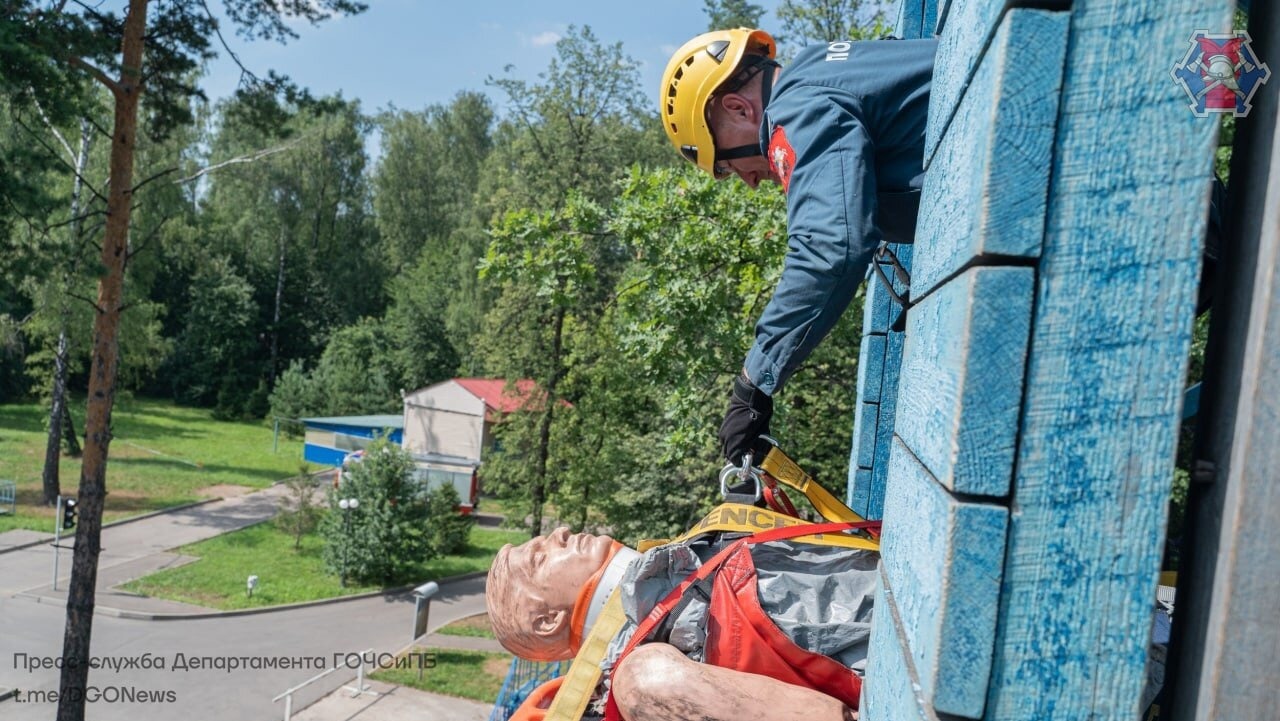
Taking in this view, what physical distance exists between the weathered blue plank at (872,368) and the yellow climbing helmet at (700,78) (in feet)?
2.42

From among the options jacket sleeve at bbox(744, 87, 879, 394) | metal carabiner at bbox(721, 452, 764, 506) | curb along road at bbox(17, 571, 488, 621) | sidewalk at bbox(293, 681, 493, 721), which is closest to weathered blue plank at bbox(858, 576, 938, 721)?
jacket sleeve at bbox(744, 87, 879, 394)

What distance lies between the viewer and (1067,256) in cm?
81

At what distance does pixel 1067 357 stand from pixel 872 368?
1921mm

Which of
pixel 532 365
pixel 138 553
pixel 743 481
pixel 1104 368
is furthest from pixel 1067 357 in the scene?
pixel 138 553

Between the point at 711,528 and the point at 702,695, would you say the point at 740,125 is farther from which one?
the point at 702,695

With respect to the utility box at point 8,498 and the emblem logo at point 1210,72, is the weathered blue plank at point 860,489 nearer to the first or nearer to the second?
the emblem logo at point 1210,72

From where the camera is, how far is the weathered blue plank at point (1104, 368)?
0.79m

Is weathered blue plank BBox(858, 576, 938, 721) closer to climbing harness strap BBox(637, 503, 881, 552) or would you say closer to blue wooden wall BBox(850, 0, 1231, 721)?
blue wooden wall BBox(850, 0, 1231, 721)

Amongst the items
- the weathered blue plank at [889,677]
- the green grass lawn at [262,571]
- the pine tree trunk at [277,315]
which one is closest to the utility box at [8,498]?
the green grass lawn at [262,571]

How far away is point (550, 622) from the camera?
8.62ft

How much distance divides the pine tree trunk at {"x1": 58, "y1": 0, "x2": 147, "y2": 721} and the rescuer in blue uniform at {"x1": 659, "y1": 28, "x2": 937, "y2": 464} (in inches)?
390

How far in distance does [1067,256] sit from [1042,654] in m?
0.36

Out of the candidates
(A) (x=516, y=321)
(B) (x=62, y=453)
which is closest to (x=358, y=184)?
(B) (x=62, y=453)

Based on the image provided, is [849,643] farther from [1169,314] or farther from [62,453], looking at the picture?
[62,453]
